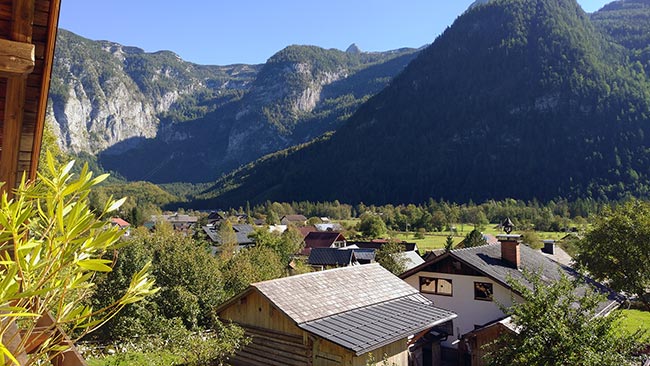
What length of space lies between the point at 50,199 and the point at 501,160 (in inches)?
6313

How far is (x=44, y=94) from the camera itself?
3.54m

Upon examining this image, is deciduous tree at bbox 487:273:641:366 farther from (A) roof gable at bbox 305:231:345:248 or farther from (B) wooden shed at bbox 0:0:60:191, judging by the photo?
(A) roof gable at bbox 305:231:345:248

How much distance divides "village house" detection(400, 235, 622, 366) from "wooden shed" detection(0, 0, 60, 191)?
56.7 ft

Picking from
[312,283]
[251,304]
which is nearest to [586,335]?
[312,283]

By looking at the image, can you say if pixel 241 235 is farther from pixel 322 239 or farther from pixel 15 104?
pixel 15 104

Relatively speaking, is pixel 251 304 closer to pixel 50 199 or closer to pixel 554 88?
pixel 50 199

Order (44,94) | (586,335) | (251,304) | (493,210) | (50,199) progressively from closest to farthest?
(50,199) < (44,94) < (586,335) < (251,304) < (493,210)

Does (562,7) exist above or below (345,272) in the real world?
above

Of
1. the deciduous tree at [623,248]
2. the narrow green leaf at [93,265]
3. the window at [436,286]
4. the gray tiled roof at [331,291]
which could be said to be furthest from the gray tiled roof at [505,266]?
the narrow green leaf at [93,265]

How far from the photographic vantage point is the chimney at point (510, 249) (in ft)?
73.3

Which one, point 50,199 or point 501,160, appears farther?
point 501,160

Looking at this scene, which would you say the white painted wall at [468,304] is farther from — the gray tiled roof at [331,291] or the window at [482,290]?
the gray tiled roof at [331,291]

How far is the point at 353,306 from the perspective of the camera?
1521cm

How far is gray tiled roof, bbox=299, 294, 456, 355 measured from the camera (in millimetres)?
12367
